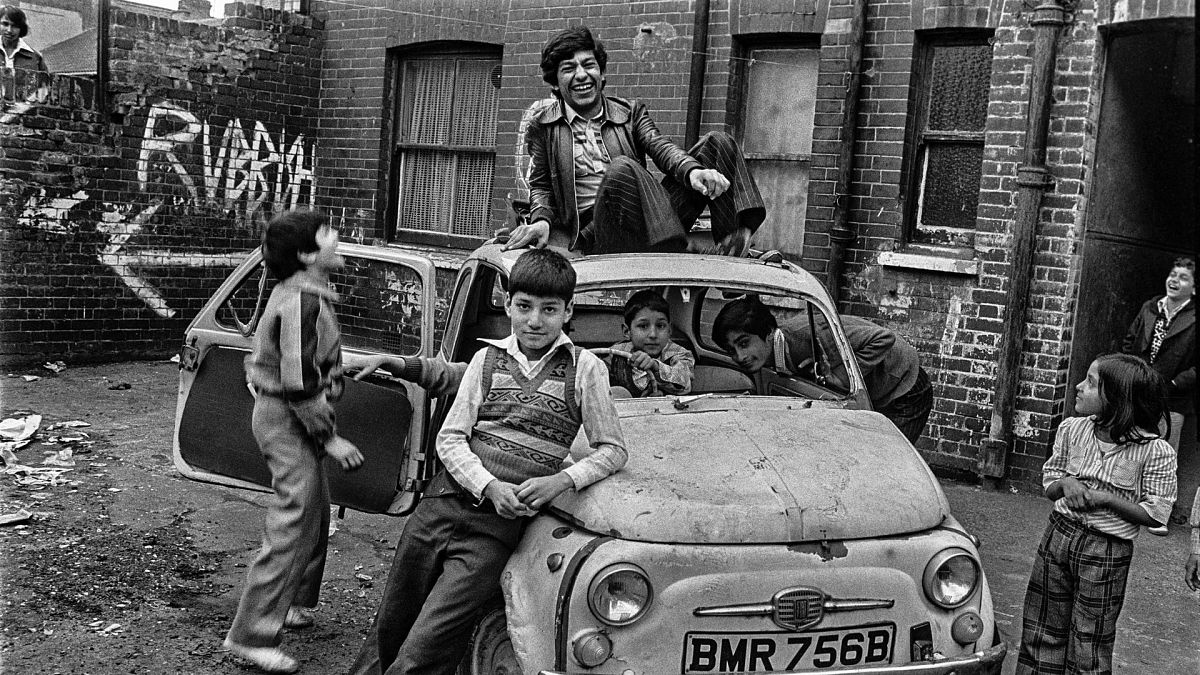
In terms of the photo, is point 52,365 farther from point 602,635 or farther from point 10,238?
point 602,635

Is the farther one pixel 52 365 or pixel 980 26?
pixel 52 365

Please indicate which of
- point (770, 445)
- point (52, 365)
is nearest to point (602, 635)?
point (770, 445)

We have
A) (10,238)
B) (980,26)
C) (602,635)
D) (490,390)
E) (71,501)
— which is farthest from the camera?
(10,238)

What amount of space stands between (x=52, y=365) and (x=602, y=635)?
9047mm

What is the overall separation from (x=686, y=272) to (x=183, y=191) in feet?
28.0

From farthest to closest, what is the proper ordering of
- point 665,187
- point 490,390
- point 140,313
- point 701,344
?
point 140,313
point 665,187
point 701,344
point 490,390

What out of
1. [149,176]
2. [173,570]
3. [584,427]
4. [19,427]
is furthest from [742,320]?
[149,176]

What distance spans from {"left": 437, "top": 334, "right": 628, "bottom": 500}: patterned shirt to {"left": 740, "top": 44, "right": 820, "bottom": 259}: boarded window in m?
5.63

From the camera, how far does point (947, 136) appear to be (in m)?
8.24

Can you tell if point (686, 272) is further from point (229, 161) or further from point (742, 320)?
point (229, 161)

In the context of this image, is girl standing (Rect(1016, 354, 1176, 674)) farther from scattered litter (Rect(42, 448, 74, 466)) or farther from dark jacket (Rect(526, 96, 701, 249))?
scattered litter (Rect(42, 448, 74, 466))

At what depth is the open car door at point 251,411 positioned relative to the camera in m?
4.82

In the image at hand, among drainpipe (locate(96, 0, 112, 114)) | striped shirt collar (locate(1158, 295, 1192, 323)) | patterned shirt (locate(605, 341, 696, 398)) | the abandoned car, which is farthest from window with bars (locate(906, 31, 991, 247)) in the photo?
drainpipe (locate(96, 0, 112, 114))

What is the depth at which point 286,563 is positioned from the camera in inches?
172
